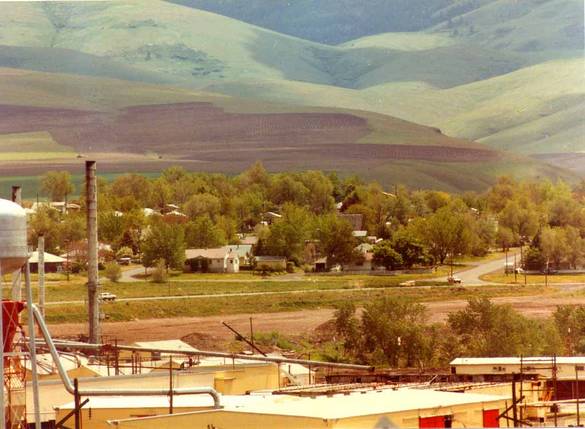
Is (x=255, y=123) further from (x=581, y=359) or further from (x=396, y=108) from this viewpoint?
(x=581, y=359)

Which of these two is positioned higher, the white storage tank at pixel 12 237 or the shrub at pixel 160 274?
the white storage tank at pixel 12 237

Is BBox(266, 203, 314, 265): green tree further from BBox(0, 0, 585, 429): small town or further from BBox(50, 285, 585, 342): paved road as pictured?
BBox(50, 285, 585, 342): paved road

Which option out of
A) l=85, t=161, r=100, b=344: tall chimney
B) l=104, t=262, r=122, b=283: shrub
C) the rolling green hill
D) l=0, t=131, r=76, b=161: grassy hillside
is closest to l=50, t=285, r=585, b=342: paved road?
l=85, t=161, r=100, b=344: tall chimney

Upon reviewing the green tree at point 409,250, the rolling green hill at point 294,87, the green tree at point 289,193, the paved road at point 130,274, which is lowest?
the paved road at point 130,274

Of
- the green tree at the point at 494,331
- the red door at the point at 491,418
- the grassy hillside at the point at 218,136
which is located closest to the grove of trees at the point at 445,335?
the green tree at the point at 494,331

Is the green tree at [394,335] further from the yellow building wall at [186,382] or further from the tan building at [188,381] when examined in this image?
the yellow building wall at [186,382]

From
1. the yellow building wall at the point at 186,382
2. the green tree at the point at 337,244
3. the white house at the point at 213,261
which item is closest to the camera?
the yellow building wall at the point at 186,382
